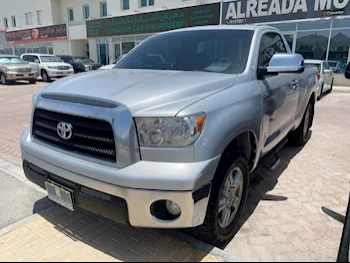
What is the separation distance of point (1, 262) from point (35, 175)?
713 millimetres

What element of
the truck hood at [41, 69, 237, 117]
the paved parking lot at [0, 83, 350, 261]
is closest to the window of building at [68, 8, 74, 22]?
the paved parking lot at [0, 83, 350, 261]

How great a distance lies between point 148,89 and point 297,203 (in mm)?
2148

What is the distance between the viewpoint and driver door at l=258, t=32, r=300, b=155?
2949mm

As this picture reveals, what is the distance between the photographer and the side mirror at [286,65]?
9.19ft

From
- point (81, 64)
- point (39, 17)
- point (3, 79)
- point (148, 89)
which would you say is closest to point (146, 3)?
point (81, 64)

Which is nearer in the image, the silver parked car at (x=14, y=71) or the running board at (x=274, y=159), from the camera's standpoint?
the running board at (x=274, y=159)

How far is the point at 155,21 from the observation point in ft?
68.2

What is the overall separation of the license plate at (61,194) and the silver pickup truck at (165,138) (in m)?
0.01

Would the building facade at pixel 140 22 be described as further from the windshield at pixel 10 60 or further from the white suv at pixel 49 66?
the windshield at pixel 10 60

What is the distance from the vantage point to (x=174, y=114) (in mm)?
1918

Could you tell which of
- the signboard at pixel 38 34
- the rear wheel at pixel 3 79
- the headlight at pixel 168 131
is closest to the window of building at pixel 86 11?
the signboard at pixel 38 34

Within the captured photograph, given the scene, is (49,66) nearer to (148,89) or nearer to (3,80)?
(3,80)

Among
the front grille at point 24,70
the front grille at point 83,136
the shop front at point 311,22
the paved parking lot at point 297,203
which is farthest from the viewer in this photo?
the front grille at point 24,70

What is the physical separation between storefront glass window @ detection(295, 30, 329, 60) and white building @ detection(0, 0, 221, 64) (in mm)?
5258
